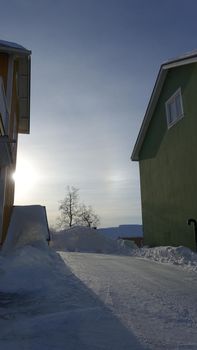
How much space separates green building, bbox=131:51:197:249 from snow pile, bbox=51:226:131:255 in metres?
1.82

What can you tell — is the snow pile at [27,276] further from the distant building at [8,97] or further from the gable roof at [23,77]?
the gable roof at [23,77]

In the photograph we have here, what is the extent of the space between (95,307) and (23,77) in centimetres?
1049

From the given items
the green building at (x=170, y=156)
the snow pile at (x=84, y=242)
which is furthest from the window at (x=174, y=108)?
the snow pile at (x=84, y=242)

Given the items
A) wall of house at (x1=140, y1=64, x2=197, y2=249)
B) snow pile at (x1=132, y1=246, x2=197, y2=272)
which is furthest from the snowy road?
wall of house at (x1=140, y1=64, x2=197, y2=249)

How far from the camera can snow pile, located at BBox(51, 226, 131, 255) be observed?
44.0ft

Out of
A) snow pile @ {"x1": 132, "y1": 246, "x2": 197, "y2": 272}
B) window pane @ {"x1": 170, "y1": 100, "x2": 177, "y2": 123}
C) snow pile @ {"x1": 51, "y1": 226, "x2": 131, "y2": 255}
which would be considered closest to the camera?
snow pile @ {"x1": 132, "y1": 246, "x2": 197, "y2": 272}

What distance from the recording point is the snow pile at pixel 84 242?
13.4 m

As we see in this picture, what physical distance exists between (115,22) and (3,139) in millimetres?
5618

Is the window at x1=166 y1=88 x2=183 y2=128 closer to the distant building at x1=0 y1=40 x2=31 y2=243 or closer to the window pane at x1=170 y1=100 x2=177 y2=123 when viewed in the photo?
the window pane at x1=170 y1=100 x2=177 y2=123

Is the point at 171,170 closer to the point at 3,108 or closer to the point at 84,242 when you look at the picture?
the point at 84,242

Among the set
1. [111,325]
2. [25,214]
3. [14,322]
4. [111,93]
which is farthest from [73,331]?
[111,93]

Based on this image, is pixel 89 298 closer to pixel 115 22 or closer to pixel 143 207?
pixel 115 22

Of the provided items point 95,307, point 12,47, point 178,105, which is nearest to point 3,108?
point 12,47

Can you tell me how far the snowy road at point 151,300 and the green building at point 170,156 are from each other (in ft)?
15.2
